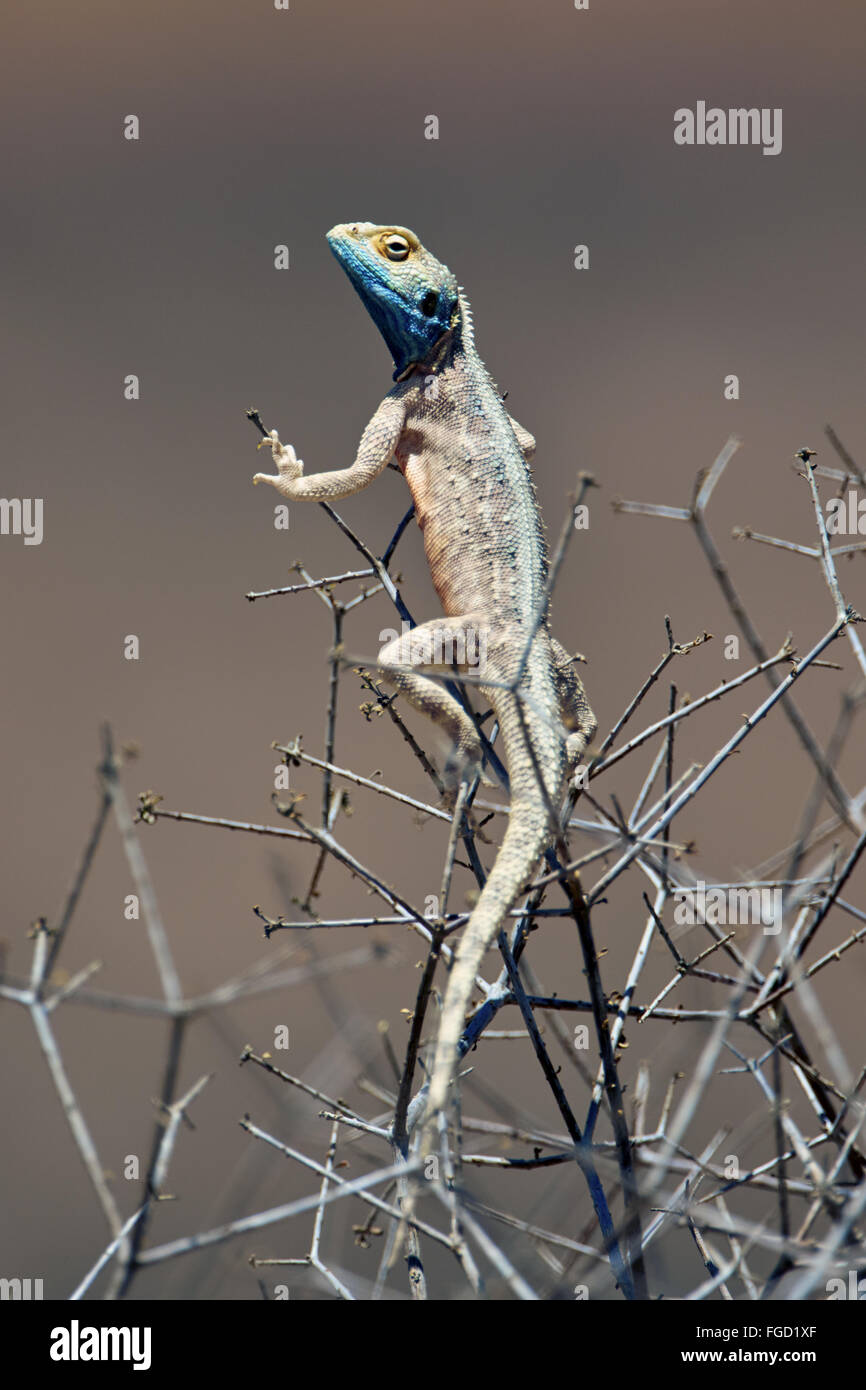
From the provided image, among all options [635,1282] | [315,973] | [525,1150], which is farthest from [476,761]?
[525,1150]

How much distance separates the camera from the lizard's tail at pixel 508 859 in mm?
1664

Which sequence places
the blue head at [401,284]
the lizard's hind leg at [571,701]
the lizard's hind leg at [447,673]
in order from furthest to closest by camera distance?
the blue head at [401,284], the lizard's hind leg at [571,701], the lizard's hind leg at [447,673]

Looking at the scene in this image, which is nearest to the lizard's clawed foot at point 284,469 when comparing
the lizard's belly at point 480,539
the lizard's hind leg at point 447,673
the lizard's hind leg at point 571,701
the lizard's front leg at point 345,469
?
the lizard's front leg at point 345,469

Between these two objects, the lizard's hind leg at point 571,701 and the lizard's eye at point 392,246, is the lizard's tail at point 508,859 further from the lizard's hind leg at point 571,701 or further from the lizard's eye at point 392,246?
the lizard's eye at point 392,246

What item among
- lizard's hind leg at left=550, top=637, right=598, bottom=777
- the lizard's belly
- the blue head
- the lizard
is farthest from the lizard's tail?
the blue head

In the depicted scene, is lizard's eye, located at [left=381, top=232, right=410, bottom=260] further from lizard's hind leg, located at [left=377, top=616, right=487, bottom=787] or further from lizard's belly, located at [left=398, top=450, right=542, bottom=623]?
lizard's hind leg, located at [left=377, top=616, right=487, bottom=787]

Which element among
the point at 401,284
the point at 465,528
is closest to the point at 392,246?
the point at 401,284

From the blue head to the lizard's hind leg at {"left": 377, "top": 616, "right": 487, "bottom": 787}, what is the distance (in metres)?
0.89

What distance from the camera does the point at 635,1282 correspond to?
1.70 meters

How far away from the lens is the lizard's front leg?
274 cm

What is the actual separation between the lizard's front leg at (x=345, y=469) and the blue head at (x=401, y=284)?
0.56 feet

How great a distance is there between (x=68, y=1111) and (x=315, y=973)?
0.93ft
